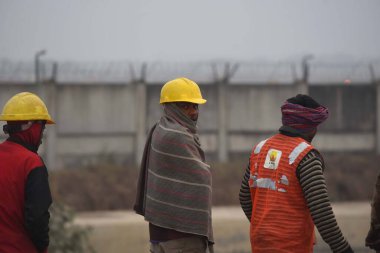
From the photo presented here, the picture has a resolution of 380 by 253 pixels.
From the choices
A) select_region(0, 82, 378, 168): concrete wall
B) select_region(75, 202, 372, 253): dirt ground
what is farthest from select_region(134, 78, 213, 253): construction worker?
select_region(0, 82, 378, 168): concrete wall

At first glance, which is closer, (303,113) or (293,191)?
(293,191)

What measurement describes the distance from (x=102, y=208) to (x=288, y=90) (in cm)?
1059

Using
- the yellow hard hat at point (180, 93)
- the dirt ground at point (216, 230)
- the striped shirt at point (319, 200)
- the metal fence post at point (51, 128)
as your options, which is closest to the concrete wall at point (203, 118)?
the metal fence post at point (51, 128)

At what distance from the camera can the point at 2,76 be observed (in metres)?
25.6

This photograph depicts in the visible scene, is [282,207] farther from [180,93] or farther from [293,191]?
[180,93]

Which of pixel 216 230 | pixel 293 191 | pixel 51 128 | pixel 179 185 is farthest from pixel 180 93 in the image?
pixel 51 128

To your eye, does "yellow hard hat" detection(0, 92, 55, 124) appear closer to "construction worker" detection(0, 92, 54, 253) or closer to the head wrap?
"construction worker" detection(0, 92, 54, 253)

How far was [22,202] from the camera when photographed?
4156 mm

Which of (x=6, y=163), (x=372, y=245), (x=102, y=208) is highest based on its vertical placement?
(x=6, y=163)

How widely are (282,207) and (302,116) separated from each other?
519 mm

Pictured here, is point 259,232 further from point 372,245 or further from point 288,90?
point 288,90

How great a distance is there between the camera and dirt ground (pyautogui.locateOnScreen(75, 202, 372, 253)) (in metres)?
14.0

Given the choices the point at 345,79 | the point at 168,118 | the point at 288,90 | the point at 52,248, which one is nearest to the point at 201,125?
the point at 288,90

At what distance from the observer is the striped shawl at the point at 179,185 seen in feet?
14.6
